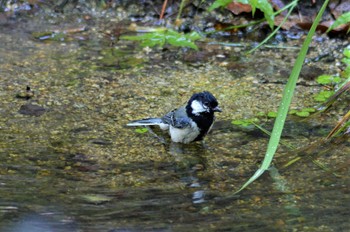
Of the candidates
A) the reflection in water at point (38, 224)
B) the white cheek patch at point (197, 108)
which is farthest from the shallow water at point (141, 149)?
the white cheek patch at point (197, 108)

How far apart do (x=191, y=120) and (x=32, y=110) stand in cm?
124

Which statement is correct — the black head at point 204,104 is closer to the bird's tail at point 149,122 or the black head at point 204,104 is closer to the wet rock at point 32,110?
the bird's tail at point 149,122

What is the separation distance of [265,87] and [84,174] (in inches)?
85.4

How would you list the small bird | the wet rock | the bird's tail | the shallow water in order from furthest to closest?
the wet rock → the bird's tail → the small bird → the shallow water

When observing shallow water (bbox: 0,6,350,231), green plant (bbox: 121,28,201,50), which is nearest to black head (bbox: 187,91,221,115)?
shallow water (bbox: 0,6,350,231)

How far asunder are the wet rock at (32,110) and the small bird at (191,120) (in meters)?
0.70

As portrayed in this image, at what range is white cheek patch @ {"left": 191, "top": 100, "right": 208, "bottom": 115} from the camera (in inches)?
196

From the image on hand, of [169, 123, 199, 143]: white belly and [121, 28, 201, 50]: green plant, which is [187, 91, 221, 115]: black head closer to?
[169, 123, 199, 143]: white belly

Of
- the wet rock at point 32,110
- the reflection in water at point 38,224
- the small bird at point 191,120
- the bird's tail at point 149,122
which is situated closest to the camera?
the reflection in water at point 38,224

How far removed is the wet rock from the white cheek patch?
116 centimetres

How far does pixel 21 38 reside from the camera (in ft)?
22.2

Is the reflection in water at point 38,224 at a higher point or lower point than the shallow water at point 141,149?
higher

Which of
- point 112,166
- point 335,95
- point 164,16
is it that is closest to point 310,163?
point 335,95

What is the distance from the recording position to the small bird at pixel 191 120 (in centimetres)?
494
